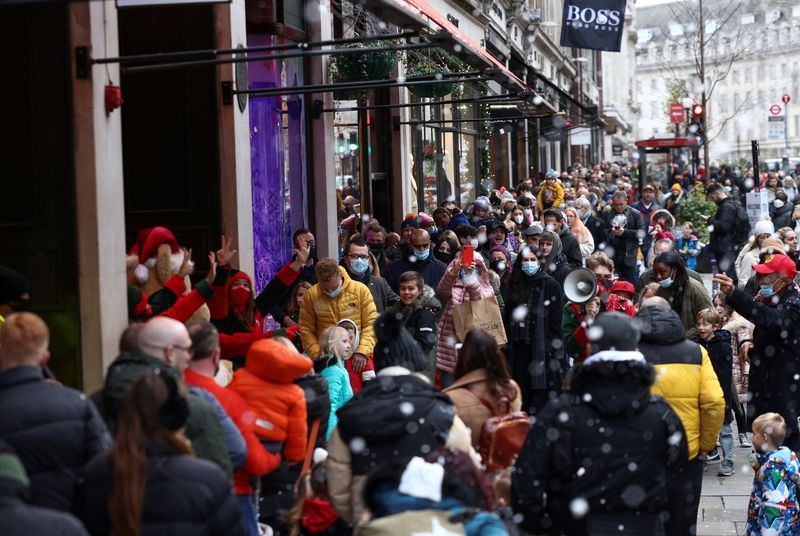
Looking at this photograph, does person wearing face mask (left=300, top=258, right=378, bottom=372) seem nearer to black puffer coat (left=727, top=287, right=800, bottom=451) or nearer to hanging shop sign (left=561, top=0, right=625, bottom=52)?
black puffer coat (left=727, top=287, right=800, bottom=451)

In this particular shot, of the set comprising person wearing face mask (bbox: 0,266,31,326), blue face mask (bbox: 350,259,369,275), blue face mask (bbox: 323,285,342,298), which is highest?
person wearing face mask (bbox: 0,266,31,326)

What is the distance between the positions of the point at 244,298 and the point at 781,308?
363 cm

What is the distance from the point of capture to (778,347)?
A: 31.3ft

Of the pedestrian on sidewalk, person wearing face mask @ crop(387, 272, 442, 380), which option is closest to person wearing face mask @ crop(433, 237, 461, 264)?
person wearing face mask @ crop(387, 272, 442, 380)

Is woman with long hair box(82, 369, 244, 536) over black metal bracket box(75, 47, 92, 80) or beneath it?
beneath

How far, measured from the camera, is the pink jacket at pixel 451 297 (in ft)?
35.7

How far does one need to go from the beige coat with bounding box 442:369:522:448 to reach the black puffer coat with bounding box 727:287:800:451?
3227mm

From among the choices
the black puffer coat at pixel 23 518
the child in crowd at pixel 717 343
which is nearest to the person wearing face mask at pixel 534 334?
the child in crowd at pixel 717 343

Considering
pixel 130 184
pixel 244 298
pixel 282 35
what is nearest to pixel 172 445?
pixel 244 298

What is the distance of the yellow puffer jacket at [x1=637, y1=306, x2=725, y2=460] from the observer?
7.28 metres

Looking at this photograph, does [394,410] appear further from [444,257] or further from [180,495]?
[444,257]

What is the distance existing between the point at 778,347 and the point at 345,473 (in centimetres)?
472

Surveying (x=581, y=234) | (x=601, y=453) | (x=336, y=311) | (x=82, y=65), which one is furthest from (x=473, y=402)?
(x=581, y=234)

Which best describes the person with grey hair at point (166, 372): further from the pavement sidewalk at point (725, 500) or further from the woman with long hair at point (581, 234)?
A: the woman with long hair at point (581, 234)
